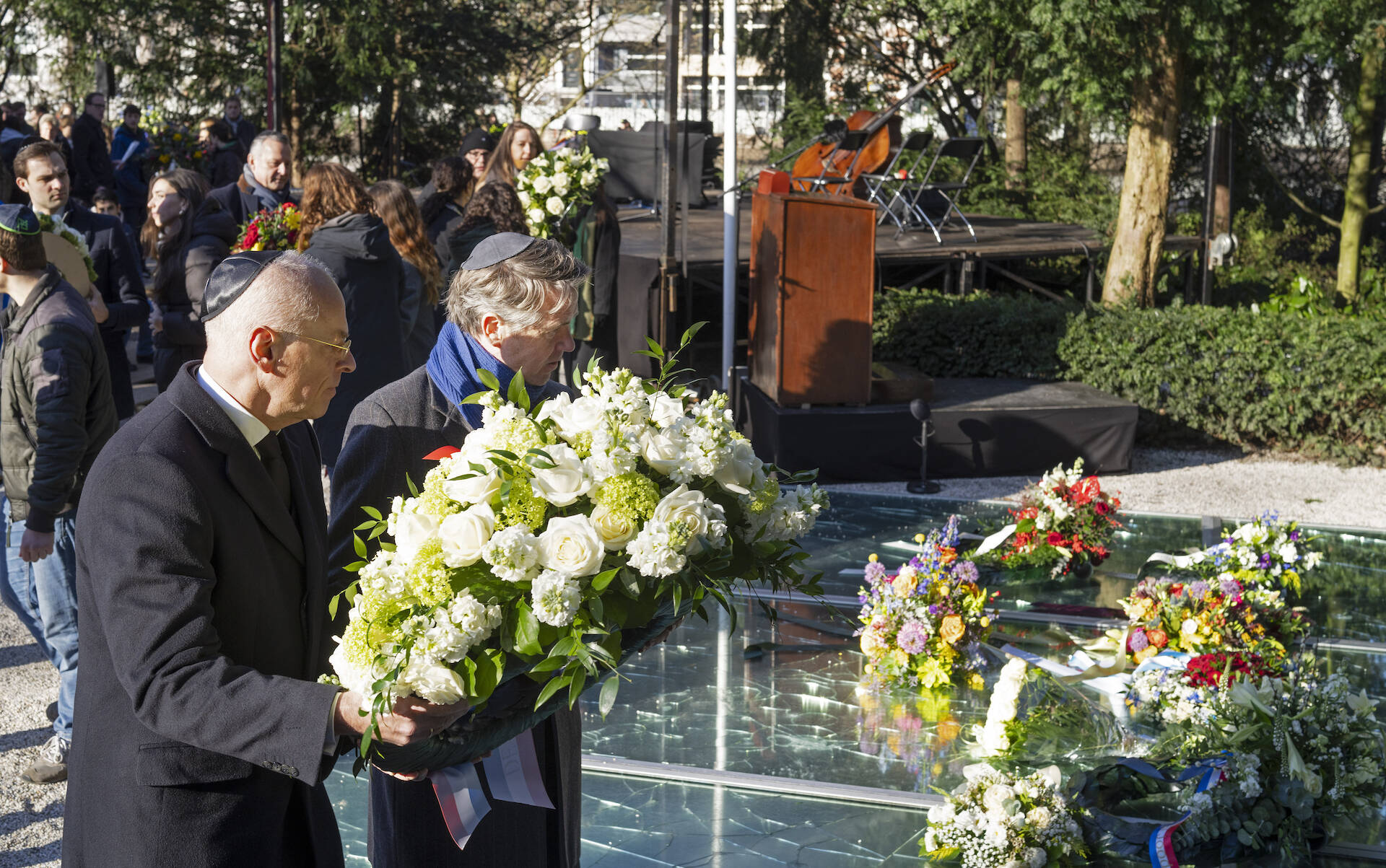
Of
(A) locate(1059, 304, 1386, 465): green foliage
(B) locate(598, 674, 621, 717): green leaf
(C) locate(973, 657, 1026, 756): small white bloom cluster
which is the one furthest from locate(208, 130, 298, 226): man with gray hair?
(A) locate(1059, 304, 1386, 465): green foliage

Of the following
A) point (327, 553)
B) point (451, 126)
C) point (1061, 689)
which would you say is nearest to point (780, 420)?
point (1061, 689)

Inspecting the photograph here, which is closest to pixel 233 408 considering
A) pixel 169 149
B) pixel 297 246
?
pixel 297 246

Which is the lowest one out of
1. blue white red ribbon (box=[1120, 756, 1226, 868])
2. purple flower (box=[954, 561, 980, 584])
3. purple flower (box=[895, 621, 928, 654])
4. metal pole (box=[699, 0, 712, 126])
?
blue white red ribbon (box=[1120, 756, 1226, 868])

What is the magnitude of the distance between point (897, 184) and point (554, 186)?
24.1ft

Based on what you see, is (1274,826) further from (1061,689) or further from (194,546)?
(194,546)

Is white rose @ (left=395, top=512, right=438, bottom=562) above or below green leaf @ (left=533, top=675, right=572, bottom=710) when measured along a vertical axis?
above

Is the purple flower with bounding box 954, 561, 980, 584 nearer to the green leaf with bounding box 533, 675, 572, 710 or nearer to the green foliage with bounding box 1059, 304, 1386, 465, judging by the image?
the green leaf with bounding box 533, 675, 572, 710

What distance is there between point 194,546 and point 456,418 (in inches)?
29.7

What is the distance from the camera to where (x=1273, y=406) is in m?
8.26

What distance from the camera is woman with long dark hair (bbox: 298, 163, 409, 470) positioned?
199 inches

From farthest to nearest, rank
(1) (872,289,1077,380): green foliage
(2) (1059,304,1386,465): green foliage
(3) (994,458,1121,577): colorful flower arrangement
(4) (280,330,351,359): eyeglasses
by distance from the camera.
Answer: (1) (872,289,1077,380): green foliage < (2) (1059,304,1386,465): green foliage < (3) (994,458,1121,577): colorful flower arrangement < (4) (280,330,351,359): eyeglasses

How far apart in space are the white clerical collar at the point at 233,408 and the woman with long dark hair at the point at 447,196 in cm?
488

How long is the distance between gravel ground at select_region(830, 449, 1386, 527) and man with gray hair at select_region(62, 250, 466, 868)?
17.7 feet

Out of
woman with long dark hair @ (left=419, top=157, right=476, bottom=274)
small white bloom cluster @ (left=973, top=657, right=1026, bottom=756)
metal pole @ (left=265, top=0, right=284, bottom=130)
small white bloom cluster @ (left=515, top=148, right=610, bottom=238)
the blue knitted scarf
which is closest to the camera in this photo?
the blue knitted scarf
